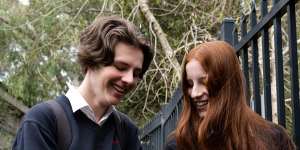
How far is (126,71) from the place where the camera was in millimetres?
1959

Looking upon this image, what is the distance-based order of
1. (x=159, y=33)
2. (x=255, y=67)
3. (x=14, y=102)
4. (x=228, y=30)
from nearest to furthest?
(x=255, y=67)
(x=228, y=30)
(x=159, y=33)
(x=14, y=102)

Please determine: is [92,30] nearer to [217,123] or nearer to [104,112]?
[104,112]

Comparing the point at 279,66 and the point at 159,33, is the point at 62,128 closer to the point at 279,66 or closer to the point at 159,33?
the point at 279,66

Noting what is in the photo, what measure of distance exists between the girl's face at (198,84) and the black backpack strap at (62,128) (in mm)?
496

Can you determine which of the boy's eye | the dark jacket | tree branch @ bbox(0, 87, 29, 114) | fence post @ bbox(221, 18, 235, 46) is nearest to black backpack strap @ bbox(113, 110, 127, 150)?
the boy's eye

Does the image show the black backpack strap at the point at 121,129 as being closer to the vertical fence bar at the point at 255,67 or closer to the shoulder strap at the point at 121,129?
the shoulder strap at the point at 121,129

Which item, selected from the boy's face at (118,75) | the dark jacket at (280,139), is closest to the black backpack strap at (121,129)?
the boy's face at (118,75)

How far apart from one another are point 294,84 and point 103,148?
769mm

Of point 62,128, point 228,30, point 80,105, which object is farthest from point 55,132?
point 228,30

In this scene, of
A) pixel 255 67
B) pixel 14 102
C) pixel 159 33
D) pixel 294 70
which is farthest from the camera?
pixel 14 102

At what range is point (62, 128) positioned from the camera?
1897 millimetres

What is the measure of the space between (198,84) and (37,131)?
631 millimetres

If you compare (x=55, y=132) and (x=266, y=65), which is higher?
(x=266, y=65)

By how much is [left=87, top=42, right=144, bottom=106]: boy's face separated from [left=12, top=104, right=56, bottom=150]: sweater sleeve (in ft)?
0.72
